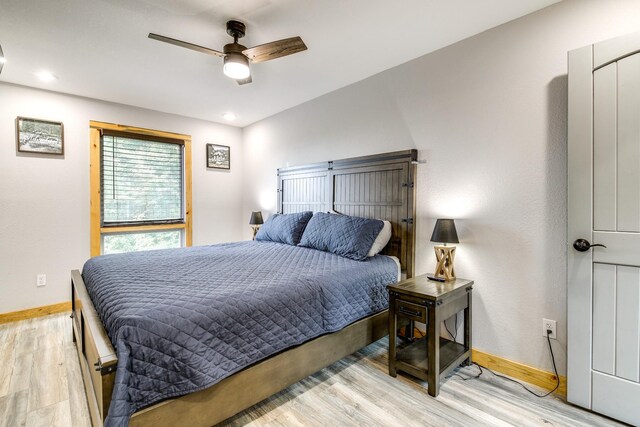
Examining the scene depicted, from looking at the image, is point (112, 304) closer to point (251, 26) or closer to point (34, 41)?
point (251, 26)

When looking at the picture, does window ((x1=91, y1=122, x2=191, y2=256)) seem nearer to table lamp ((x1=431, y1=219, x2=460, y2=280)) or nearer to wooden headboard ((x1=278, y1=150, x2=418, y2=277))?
wooden headboard ((x1=278, y1=150, x2=418, y2=277))

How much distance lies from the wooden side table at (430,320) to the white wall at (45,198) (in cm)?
368

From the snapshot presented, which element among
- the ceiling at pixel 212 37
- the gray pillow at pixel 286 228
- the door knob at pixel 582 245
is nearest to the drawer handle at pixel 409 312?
the door knob at pixel 582 245

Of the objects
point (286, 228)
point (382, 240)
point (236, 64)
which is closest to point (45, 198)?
point (286, 228)

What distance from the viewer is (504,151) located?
2.15 metres

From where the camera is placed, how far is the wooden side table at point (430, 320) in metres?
1.88

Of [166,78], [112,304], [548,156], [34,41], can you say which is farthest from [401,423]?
[34,41]

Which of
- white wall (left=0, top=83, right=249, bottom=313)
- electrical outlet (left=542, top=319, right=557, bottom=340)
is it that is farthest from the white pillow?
white wall (left=0, top=83, right=249, bottom=313)

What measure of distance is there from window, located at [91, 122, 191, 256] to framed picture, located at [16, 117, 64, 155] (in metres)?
0.32

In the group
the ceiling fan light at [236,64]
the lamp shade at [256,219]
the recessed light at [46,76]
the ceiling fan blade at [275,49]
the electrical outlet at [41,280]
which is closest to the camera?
the ceiling fan blade at [275,49]

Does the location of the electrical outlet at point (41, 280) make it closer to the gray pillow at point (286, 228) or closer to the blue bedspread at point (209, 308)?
the blue bedspread at point (209, 308)

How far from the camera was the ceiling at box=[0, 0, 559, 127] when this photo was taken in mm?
1970

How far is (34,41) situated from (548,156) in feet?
12.8

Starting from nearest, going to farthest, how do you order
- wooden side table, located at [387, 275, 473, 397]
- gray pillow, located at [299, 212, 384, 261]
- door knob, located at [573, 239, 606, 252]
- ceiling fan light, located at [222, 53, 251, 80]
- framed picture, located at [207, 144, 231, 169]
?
door knob, located at [573, 239, 606, 252] < wooden side table, located at [387, 275, 473, 397] < ceiling fan light, located at [222, 53, 251, 80] < gray pillow, located at [299, 212, 384, 261] < framed picture, located at [207, 144, 231, 169]
